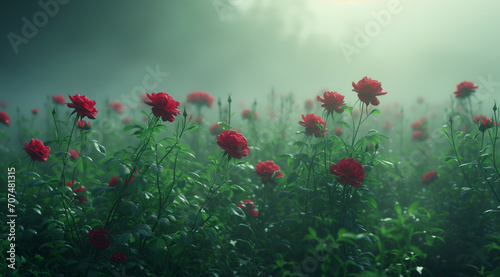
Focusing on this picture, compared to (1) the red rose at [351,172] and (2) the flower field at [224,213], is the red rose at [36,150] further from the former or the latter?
(1) the red rose at [351,172]

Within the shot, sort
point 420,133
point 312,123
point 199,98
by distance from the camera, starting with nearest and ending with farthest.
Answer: point 312,123 < point 199,98 < point 420,133

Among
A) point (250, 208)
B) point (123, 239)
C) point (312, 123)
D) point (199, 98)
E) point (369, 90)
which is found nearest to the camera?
point (123, 239)

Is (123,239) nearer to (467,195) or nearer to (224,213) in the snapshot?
(224,213)

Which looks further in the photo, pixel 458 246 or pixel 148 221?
pixel 458 246

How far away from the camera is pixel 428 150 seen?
4750 mm

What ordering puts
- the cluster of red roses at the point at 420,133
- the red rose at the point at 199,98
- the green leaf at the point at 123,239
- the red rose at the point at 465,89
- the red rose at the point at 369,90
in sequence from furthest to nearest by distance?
the cluster of red roses at the point at 420,133, the red rose at the point at 199,98, the red rose at the point at 465,89, the red rose at the point at 369,90, the green leaf at the point at 123,239

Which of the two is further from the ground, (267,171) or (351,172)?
(267,171)

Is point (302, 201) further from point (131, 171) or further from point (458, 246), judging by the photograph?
point (458, 246)

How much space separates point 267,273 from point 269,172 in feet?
2.50

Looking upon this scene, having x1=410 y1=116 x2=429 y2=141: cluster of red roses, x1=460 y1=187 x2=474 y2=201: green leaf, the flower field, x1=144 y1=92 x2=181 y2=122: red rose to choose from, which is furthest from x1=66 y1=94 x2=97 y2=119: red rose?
x1=410 y1=116 x2=429 y2=141: cluster of red roses

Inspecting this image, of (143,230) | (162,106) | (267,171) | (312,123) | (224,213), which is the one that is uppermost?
(312,123)

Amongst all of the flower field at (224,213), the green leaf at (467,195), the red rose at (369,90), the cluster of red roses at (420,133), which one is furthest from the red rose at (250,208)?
the cluster of red roses at (420,133)

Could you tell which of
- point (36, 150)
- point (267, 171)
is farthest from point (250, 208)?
point (36, 150)

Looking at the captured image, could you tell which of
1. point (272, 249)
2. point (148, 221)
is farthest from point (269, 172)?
point (148, 221)
